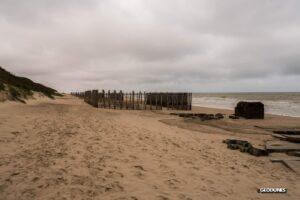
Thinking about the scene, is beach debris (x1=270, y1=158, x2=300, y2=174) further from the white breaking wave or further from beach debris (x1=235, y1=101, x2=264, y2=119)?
the white breaking wave

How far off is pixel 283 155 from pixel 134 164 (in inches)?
184

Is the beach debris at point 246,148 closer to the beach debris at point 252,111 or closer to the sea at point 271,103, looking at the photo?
the beach debris at point 252,111

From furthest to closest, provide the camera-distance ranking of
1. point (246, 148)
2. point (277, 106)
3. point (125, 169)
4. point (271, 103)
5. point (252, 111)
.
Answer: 1. point (271, 103)
2. point (277, 106)
3. point (252, 111)
4. point (246, 148)
5. point (125, 169)

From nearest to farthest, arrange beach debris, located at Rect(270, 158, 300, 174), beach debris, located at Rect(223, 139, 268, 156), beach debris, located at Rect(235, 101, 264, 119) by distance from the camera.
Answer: beach debris, located at Rect(270, 158, 300, 174), beach debris, located at Rect(223, 139, 268, 156), beach debris, located at Rect(235, 101, 264, 119)

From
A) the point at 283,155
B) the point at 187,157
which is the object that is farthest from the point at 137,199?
the point at 283,155

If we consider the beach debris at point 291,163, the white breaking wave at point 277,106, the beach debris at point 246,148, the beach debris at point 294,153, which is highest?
the white breaking wave at point 277,106

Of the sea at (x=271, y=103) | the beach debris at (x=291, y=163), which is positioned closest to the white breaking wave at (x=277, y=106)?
the sea at (x=271, y=103)

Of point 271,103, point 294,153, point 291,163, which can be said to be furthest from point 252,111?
point 271,103

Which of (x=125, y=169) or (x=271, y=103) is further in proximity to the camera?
(x=271, y=103)

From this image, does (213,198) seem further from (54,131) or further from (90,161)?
(54,131)

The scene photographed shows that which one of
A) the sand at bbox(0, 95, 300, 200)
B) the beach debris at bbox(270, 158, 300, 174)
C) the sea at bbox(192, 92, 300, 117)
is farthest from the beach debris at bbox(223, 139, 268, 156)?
the sea at bbox(192, 92, 300, 117)

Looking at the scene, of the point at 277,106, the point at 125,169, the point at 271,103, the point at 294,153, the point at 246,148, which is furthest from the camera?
the point at 271,103

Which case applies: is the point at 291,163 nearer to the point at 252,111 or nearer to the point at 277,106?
the point at 252,111

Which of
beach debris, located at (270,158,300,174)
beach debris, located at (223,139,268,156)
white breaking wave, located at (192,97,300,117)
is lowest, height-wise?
beach debris, located at (270,158,300,174)
